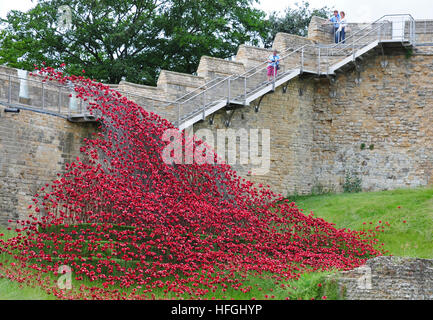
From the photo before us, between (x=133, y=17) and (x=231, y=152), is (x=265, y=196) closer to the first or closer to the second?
(x=231, y=152)

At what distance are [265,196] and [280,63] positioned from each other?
13.7 feet

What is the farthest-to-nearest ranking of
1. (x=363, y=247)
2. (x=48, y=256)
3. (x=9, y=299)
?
(x=363, y=247)
(x=48, y=256)
(x=9, y=299)

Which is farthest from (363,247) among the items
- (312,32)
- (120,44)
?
(120,44)

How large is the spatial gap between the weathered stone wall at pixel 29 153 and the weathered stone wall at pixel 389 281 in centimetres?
908

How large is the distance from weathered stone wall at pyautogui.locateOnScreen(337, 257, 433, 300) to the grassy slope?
39 cm

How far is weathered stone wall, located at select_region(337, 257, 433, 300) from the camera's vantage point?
45.9ft

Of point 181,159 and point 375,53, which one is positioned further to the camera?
point 375,53

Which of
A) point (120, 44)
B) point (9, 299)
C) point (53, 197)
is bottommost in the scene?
point (9, 299)

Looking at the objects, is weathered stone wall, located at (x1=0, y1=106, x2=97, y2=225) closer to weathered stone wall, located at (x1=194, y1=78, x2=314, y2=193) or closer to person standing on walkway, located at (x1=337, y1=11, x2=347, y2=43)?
weathered stone wall, located at (x1=194, y1=78, x2=314, y2=193)

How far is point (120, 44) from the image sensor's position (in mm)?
30656

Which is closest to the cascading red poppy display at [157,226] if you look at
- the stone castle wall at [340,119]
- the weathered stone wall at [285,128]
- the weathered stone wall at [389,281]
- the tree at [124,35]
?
the weathered stone wall at [285,128]

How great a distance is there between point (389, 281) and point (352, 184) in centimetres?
1110

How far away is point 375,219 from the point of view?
20.4 m

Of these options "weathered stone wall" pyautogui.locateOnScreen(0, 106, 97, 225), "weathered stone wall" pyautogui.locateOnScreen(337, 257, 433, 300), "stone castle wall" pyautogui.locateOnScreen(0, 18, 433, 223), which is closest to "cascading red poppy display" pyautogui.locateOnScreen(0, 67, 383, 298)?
"weathered stone wall" pyautogui.locateOnScreen(0, 106, 97, 225)
